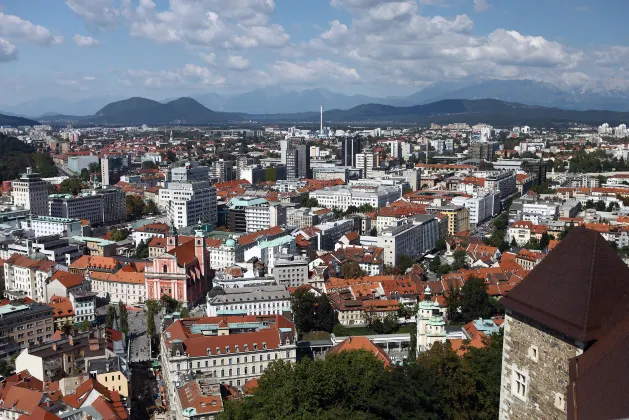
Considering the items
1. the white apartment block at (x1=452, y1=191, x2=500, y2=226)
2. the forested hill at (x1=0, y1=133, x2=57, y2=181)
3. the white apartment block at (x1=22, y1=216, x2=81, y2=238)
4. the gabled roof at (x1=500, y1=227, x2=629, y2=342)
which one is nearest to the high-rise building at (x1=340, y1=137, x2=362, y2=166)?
the white apartment block at (x1=452, y1=191, x2=500, y2=226)

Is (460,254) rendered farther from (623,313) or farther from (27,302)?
(623,313)

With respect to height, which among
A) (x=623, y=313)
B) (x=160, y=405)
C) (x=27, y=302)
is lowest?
(x=160, y=405)

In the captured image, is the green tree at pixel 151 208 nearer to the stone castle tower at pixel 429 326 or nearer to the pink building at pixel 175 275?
the pink building at pixel 175 275

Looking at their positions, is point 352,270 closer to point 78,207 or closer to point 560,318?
point 78,207

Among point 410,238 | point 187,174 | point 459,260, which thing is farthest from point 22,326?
point 187,174

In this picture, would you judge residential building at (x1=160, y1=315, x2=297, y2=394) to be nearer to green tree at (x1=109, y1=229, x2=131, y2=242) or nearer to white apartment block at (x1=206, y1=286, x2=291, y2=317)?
white apartment block at (x1=206, y1=286, x2=291, y2=317)

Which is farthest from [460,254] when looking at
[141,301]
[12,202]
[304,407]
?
[12,202]
